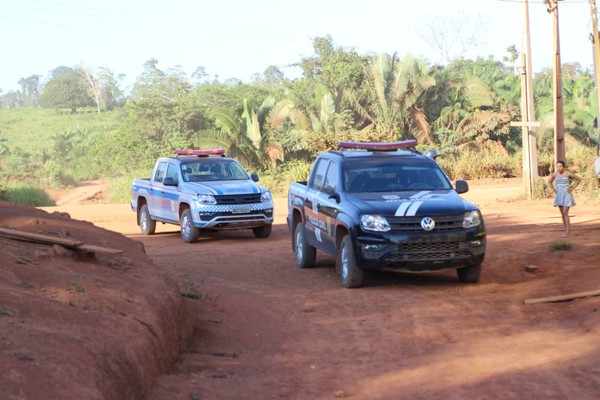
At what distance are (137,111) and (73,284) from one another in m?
45.0

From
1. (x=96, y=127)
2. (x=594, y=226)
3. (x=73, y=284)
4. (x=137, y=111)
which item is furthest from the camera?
(x=96, y=127)

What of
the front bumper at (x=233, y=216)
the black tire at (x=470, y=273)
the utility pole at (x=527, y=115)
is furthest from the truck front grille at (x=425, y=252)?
the utility pole at (x=527, y=115)

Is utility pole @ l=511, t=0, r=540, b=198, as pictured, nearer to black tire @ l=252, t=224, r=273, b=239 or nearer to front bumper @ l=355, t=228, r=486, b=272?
black tire @ l=252, t=224, r=273, b=239

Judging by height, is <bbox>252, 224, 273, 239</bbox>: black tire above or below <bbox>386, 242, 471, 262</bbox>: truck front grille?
below

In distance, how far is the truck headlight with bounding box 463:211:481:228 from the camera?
12055 mm

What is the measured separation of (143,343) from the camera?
7059 mm

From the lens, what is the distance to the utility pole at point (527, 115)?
26.7 meters

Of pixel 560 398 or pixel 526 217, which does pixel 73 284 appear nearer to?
pixel 560 398

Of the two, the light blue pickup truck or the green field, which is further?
the green field

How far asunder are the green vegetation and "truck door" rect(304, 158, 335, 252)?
50.9ft

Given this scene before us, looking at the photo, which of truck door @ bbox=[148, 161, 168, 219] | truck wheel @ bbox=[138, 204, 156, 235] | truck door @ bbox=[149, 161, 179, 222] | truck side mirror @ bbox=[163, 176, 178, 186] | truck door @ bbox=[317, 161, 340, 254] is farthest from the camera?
truck wheel @ bbox=[138, 204, 156, 235]

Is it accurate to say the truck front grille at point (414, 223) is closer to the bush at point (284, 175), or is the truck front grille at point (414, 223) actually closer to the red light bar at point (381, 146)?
the red light bar at point (381, 146)

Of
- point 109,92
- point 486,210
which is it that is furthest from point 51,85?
point 486,210

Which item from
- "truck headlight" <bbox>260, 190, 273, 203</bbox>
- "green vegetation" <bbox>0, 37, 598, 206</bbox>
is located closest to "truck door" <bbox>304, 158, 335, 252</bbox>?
"truck headlight" <bbox>260, 190, 273, 203</bbox>
